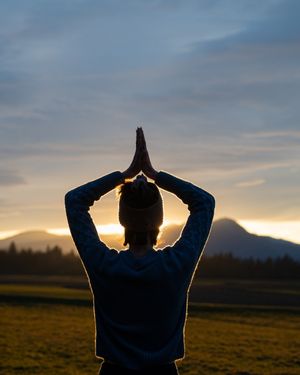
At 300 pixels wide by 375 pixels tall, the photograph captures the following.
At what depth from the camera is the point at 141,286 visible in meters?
3.08

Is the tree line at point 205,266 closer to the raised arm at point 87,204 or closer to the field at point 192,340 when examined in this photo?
the field at point 192,340

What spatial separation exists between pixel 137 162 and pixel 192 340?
65.3 feet

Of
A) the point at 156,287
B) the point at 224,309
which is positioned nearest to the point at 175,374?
the point at 156,287

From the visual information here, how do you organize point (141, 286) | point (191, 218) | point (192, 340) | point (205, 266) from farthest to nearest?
1. point (205, 266)
2. point (192, 340)
3. point (191, 218)
4. point (141, 286)

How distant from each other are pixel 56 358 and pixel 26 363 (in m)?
1.38

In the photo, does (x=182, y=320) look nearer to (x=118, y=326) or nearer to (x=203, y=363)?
(x=118, y=326)

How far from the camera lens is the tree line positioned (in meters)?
81.9

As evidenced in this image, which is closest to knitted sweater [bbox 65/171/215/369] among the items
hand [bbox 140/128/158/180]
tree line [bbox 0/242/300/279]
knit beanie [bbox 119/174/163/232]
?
knit beanie [bbox 119/174/163/232]

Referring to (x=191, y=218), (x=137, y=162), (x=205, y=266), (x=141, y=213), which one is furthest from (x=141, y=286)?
(x=205, y=266)

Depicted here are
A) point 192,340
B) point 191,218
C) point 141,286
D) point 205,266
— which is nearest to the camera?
point 141,286

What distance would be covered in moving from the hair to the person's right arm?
0.43ft

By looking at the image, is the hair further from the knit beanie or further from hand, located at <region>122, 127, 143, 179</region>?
hand, located at <region>122, 127, 143, 179</region>

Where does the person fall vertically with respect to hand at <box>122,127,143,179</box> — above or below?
below

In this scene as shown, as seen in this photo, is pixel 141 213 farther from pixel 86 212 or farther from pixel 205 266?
pixel 205 266
